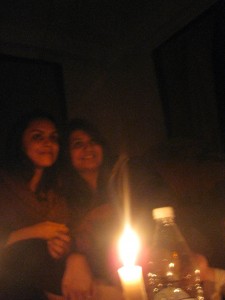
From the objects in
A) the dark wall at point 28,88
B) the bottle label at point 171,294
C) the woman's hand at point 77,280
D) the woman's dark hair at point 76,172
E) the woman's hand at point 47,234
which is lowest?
the bottle label at point 171,294

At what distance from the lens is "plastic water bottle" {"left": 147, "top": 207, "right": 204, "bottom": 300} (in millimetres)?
1066

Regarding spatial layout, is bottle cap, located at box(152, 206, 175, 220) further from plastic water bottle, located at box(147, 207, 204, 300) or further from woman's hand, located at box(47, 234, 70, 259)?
woman's hand, located at box(47, 234, 70, 259)

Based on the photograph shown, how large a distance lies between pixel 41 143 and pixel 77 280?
37cm

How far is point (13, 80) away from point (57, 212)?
396 mm

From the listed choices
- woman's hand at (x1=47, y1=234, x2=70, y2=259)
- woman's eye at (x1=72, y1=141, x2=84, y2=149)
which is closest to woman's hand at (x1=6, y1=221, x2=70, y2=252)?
woman's hand at (x1=47, y1=234, x2=70, y2=259)

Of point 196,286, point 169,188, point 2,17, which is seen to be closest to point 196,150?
point 169,188

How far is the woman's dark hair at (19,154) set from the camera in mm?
1104

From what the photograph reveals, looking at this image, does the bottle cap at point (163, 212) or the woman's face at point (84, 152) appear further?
the woman's face at point (84, 152)

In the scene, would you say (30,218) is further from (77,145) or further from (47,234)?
(77,145)

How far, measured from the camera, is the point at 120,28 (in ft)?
4.76

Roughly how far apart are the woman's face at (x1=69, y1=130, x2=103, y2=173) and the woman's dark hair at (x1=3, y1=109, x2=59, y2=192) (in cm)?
8

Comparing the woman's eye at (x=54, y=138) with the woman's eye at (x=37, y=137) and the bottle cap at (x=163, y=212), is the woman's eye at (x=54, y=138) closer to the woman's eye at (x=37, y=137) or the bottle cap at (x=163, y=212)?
the woman's eye at (x=37, y=137)

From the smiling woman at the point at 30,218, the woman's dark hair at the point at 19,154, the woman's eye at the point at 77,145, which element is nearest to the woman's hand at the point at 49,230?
the smiling woman at the point at 30,218

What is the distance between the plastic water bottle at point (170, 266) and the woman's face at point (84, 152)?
23 centimetres
